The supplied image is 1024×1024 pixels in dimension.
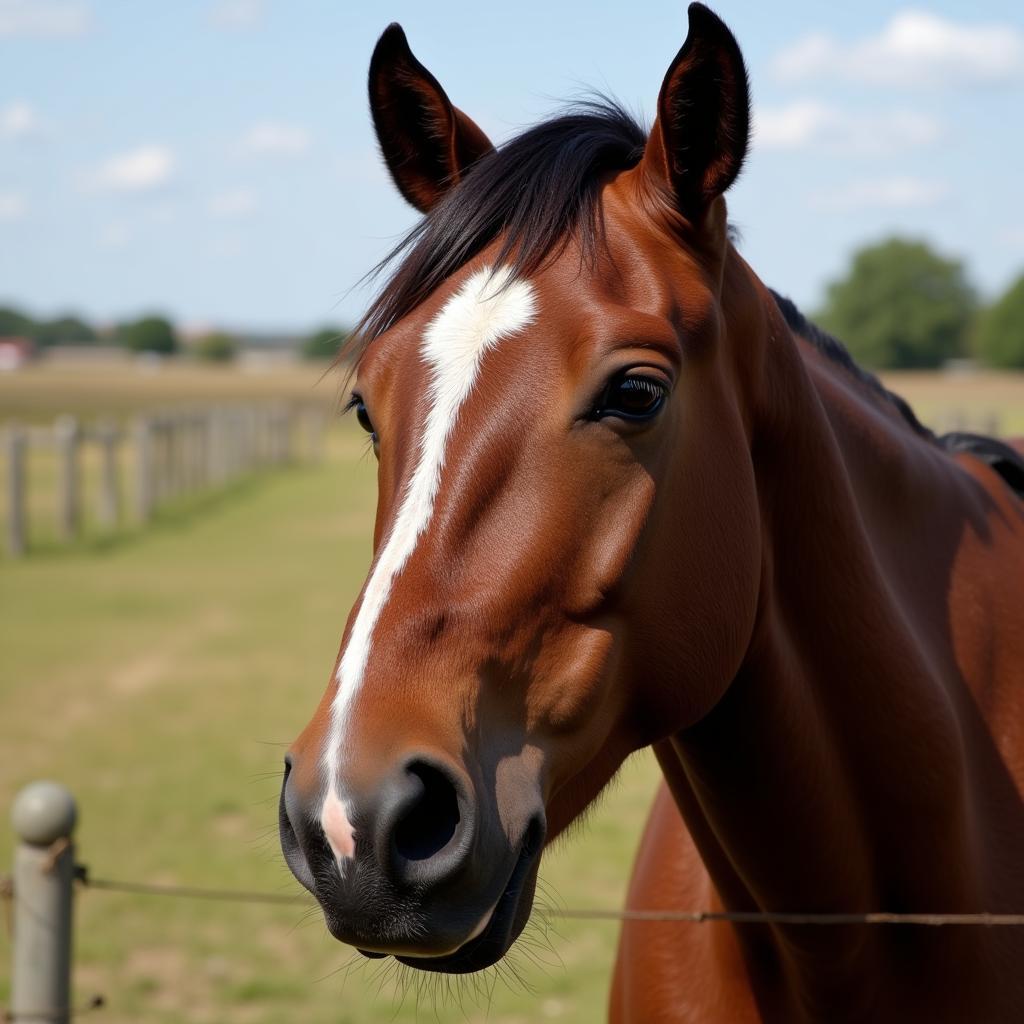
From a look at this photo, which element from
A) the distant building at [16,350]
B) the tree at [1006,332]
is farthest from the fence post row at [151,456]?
the distant building at [16,350]

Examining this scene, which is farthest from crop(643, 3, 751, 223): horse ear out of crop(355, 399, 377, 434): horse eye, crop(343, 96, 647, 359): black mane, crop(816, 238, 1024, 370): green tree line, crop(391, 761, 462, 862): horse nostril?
crop(816, 238, 1024, 370): green tree line

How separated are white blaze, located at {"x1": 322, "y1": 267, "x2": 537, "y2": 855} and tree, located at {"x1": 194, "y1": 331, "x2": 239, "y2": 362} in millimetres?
98719

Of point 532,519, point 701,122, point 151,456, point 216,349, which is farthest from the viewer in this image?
point 216,349

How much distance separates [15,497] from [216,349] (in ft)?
282

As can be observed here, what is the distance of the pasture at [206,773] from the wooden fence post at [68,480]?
2.16ft

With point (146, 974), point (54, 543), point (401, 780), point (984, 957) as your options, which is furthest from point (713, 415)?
point (54, 543)

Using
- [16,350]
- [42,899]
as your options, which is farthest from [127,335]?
[42,899]

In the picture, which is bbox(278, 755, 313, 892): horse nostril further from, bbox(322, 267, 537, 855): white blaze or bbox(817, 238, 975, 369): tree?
bbox(817, 238, 975, 369): tree

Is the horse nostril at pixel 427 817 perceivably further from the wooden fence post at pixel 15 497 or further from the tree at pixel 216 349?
the tree at pixel 216 349

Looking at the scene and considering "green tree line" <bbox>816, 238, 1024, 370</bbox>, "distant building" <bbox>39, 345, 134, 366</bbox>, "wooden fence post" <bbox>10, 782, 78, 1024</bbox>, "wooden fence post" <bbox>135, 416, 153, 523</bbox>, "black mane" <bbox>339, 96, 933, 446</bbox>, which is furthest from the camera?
"distant building" <bbox>39, 345, 134, 366</bbox>

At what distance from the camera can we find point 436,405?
5.46 ft

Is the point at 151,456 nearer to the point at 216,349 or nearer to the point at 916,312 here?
the point at 916,312

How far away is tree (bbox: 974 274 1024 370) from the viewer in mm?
39844

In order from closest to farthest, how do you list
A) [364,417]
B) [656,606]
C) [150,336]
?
[656,606] → [364,417] → [150,336]
